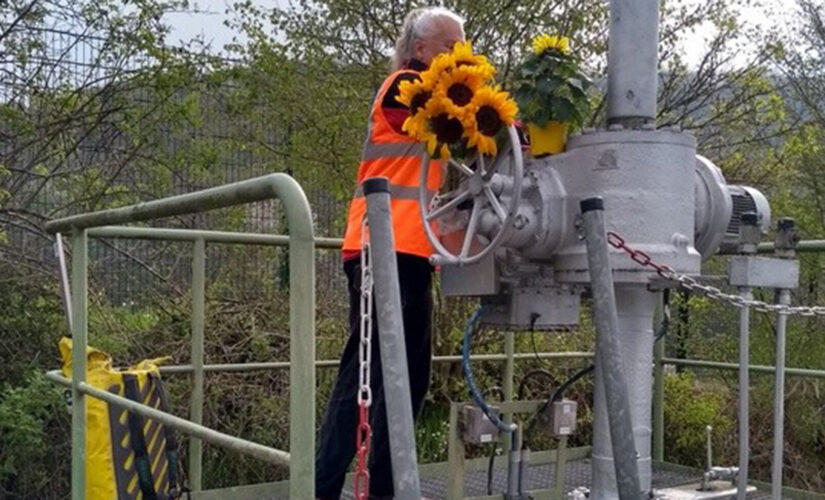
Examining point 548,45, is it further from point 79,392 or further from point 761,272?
point 79,392

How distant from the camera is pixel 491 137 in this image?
2396mm

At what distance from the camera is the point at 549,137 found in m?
2.56

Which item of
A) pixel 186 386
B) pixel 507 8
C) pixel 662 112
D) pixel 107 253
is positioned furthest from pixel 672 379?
pixel 107 253

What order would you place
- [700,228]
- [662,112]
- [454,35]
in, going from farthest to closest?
[662,112], [454,35], [700,228]

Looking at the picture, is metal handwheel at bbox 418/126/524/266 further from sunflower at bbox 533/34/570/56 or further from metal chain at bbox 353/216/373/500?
metal chain at bbox 353/216/373/500

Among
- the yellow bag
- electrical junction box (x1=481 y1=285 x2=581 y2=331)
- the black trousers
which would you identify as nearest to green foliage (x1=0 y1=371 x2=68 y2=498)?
the yellow bag

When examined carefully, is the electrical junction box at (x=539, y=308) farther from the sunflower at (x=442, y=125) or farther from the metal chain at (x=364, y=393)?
the metal chain at (x=364, y=393)

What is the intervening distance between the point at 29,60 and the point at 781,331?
4.62m

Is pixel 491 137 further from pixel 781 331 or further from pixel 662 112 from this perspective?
pixel 662 112

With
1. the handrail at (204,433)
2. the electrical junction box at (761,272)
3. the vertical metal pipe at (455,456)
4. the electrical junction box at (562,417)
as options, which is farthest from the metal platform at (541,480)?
the electrical junction box at (761,272)

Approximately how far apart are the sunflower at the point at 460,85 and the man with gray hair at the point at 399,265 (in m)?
0.52

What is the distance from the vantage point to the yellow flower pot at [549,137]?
8.36ft

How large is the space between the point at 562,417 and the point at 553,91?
1078mm

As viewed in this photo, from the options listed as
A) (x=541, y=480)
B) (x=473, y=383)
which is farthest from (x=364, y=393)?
(x=541, y=480)
